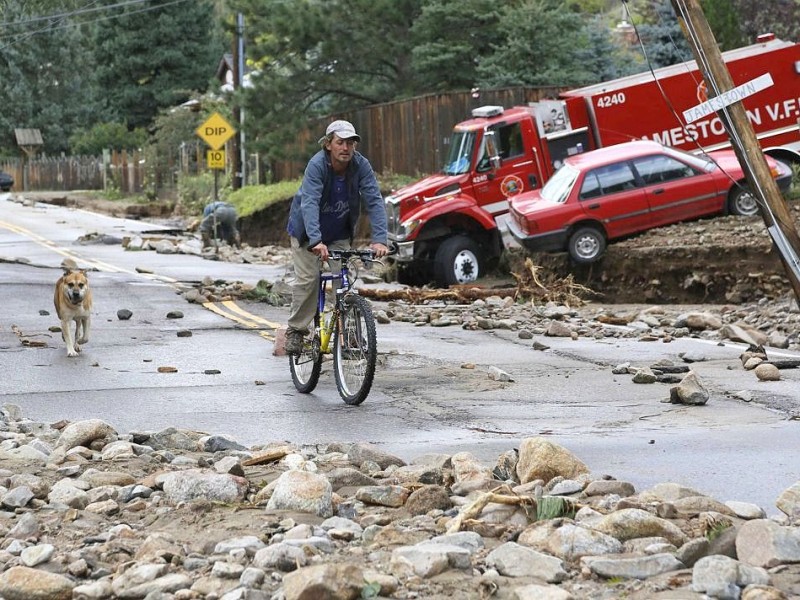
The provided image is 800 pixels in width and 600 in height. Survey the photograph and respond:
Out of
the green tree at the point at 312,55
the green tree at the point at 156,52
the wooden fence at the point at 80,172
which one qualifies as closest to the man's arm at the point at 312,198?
the green tree at the point at 312,55

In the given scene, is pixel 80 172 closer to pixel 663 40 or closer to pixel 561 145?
pixel 663 40

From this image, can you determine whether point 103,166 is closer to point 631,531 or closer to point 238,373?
point 238,373

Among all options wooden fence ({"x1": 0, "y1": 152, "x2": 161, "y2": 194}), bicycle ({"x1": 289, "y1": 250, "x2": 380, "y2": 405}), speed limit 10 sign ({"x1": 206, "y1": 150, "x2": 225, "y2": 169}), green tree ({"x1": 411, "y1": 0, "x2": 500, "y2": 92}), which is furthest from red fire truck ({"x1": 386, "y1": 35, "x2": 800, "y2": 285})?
wooden fence ({"x1": 0, "y1": 152, "x2": 161, "y2": 194})

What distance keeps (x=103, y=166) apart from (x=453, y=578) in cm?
7149

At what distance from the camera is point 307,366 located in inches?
452

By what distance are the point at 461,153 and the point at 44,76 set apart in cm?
6850

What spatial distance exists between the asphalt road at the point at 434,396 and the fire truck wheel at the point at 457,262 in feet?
23.5

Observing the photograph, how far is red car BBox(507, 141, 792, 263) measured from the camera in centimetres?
2405

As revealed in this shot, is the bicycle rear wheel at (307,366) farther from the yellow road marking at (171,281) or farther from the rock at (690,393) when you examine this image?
the yellow road marking at (171,281)

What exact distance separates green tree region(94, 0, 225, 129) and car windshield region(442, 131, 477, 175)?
50.5 metres

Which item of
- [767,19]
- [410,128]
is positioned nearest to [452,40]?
[410,128]

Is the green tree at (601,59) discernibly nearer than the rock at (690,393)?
No

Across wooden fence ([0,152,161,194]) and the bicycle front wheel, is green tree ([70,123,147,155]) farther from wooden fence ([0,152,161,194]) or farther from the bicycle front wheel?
the bicycle front wheel

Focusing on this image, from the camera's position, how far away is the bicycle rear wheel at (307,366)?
11109 millimetres
